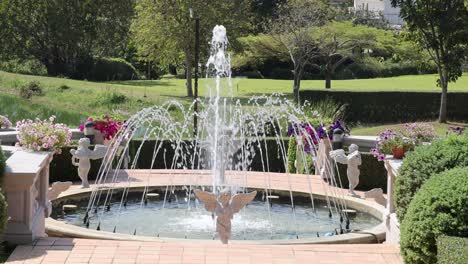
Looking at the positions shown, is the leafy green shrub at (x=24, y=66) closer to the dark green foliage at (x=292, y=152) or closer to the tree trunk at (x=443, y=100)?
the tree trunk at (x=443, y=100)

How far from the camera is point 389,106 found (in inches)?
1193

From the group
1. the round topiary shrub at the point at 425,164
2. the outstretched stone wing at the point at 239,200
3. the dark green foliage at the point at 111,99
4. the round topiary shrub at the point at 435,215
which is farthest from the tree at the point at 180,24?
the round topiary shrub at the point at 435,215

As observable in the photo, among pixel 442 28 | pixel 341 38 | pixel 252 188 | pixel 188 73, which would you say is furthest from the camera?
pixel 341 38

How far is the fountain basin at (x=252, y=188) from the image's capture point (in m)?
10.0

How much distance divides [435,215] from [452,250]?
2.70ft

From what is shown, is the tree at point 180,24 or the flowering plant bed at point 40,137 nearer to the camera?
the flowering plant bed at point 40,137

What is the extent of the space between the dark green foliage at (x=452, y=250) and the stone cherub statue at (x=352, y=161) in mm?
6163

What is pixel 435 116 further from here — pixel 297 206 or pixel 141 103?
pixel 297 206

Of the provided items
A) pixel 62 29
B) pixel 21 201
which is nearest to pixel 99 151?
pixel 21 201

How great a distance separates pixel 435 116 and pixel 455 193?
23437mm

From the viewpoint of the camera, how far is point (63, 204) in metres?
12.8

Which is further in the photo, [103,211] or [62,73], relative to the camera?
[62,73]

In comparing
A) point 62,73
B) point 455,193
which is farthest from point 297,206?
point 62,73

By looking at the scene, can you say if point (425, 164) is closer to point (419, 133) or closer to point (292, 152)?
point (419, 133)
